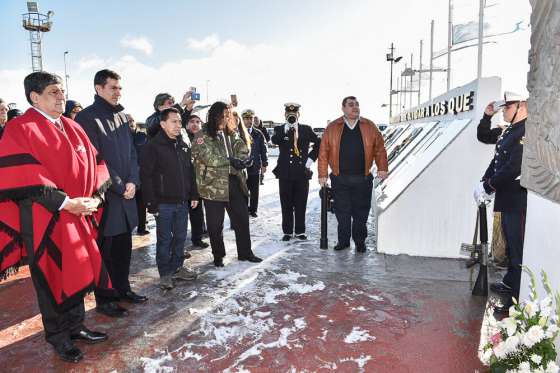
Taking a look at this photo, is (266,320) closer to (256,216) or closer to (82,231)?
(82,231)

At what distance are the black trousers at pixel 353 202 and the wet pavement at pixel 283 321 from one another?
1.91 feet

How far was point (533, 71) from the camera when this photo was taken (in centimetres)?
255

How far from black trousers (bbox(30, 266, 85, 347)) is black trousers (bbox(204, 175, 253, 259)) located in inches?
78.8

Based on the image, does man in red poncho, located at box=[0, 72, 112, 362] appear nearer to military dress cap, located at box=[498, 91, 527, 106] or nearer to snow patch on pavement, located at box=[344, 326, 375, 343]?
snow patch on pavement, located at box=[344, 326, 375, 343]

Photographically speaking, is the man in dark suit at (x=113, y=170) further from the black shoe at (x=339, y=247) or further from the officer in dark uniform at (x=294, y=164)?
the black shoe at (x=339, y=247)

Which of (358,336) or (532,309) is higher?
(532,309)

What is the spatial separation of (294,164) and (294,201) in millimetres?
589

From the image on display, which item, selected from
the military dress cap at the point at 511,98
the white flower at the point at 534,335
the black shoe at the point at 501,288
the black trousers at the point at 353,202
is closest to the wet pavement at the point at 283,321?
the black shoe at the point at 501,288

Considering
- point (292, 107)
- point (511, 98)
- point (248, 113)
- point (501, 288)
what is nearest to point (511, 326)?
point (501, 288)

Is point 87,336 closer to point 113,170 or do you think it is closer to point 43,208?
point 43,208

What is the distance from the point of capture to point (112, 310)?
11.6ft

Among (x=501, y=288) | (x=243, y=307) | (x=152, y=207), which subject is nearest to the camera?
(x=243, y=307)

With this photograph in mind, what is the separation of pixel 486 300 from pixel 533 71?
224 centimetres

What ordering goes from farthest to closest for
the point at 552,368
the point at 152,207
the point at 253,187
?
the point at 253,187, the point at 152,207, the point at 552,368
